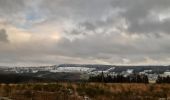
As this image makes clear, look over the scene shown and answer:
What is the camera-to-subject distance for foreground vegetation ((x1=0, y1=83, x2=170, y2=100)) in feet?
111

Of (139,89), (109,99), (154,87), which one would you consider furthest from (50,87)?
(154,87)

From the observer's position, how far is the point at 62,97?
33094 mm

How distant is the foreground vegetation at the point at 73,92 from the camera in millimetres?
33800

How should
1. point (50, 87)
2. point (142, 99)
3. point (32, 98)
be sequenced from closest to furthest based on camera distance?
point (32, 98) < point (142, 99) < point (50, 87)

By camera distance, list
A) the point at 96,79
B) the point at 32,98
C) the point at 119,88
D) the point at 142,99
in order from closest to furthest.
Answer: the point at 32,98
the point at 142,99
the point at 119,88
the point at 96,79

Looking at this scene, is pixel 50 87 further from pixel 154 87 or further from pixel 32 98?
pixel 154 87

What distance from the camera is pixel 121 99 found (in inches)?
1544

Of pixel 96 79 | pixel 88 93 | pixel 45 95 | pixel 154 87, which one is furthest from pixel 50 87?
pixel 96 79

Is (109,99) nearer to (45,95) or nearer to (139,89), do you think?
(45,95)

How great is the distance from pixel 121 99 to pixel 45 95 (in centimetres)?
1000

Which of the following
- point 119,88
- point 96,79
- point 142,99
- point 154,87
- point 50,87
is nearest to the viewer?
point 142,99

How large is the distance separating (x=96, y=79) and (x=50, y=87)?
6110 cm

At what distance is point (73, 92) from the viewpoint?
4141 cm

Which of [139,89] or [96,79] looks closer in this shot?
[139,89]
